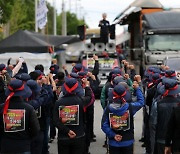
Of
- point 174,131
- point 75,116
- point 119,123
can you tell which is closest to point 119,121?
point 119,123

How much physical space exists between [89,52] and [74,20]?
111 meters

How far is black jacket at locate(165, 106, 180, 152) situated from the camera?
6516mm

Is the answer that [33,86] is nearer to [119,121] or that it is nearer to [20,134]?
[20,134]

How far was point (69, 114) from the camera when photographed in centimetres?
764

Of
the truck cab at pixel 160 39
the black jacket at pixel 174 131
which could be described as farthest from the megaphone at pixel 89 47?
the black jacket at pixel 174 131

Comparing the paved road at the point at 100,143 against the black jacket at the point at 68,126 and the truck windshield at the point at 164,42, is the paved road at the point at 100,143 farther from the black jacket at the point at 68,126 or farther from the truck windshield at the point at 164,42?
the truck windshield at the point at 164,42

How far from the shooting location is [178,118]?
6.50 m

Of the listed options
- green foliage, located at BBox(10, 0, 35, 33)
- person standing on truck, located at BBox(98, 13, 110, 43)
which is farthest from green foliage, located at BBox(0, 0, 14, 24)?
green foliage, located at BBox(10, 0, 35, 33)

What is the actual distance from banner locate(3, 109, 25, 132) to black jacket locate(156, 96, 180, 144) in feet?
6.88

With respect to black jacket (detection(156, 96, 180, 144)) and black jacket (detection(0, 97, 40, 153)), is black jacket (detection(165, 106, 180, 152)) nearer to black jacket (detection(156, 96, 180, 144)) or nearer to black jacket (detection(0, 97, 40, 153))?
black jacket (detection(156, 96, 180, 144))

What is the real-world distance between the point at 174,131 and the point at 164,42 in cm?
1605

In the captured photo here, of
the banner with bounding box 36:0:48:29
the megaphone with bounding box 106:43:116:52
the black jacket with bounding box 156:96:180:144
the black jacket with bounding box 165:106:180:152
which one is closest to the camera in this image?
the black jacket with bounding box 165:106:180:152

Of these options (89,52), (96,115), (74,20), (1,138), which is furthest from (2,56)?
(74,20)

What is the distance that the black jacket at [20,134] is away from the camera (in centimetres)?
692
